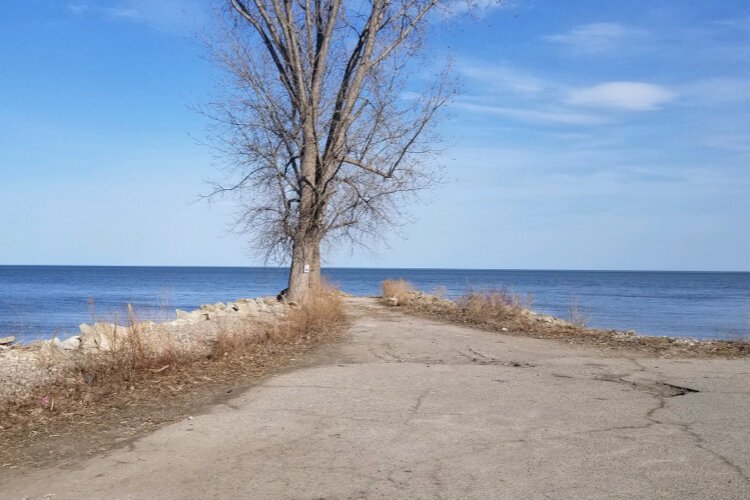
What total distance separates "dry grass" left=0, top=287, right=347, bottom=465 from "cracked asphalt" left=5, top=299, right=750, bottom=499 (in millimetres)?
503

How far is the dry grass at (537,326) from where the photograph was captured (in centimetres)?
1173

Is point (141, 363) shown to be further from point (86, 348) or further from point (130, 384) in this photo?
point (86, 348)

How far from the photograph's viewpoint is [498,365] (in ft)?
33.7

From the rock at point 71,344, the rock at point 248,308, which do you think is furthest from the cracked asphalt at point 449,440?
the rock at point 248,308

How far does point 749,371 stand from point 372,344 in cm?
568

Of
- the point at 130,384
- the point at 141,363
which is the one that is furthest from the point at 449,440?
the point at 141,363

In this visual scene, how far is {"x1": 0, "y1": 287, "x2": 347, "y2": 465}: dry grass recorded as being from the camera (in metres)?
6.55

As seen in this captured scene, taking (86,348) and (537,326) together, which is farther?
(537,326)

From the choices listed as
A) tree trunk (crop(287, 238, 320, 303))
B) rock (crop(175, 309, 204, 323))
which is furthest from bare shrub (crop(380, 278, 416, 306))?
rock (crop(175, 309, 204, 323))

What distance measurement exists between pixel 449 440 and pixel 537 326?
8885 millimetres

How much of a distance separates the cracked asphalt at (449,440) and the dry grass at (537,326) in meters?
1.83

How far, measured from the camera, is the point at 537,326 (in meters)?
14.7

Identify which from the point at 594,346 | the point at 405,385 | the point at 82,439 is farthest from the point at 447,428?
the point at 594,346

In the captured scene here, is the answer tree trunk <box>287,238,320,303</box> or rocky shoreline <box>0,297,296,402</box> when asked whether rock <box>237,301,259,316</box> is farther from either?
rocky shoreline <box>0,297,296,402</box>
